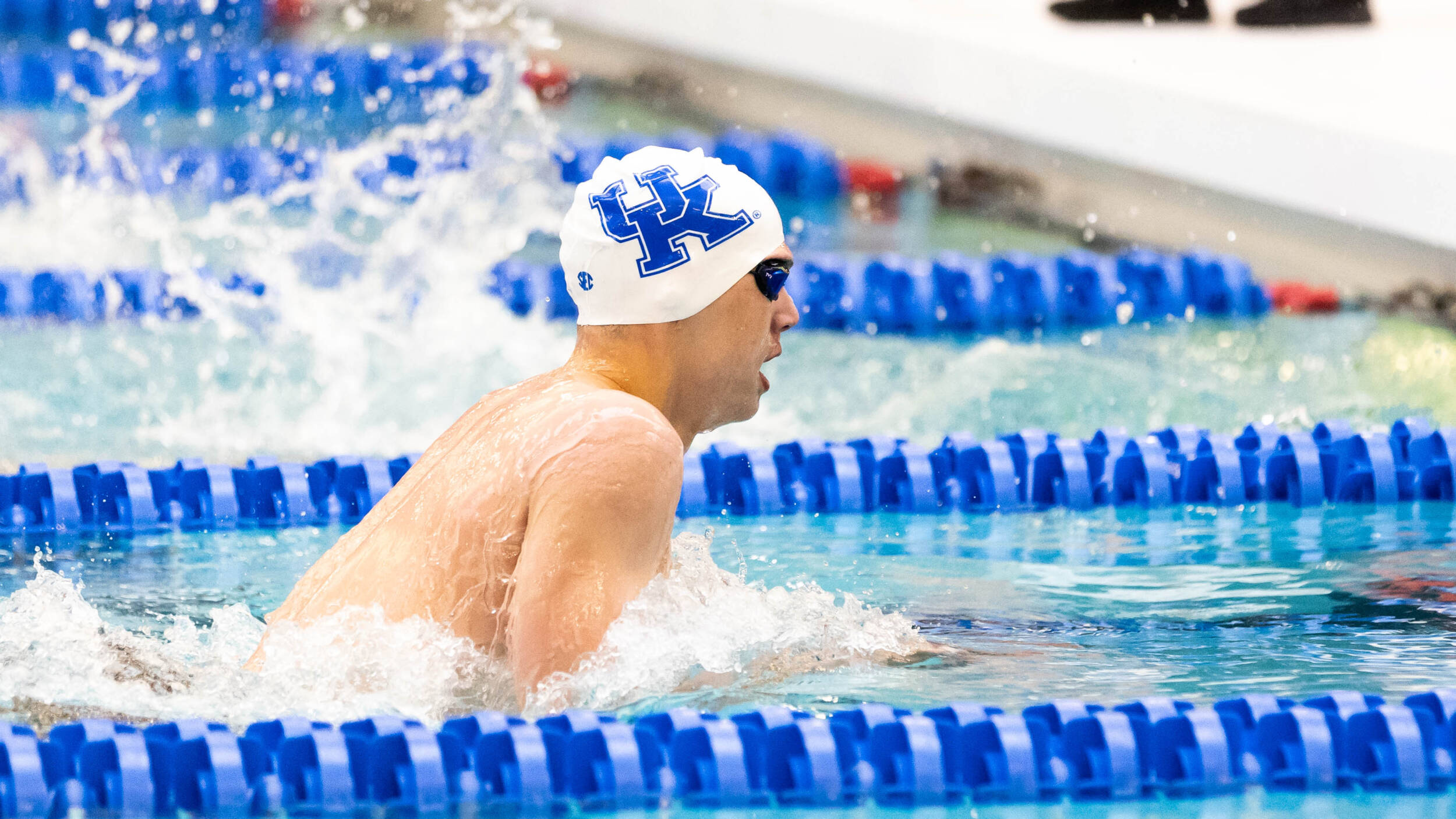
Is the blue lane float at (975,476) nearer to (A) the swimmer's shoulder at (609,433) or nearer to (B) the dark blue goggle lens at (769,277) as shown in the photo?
(B) the dark blue goggle lens at (769,277)

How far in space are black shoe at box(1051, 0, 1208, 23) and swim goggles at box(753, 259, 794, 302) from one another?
4.59m

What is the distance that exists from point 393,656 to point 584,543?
355 mm

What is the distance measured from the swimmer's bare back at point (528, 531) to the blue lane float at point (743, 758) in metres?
0.16

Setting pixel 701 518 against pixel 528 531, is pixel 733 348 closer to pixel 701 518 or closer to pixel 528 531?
pixel 528 531

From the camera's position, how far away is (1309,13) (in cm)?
658

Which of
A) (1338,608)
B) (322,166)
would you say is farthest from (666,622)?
(322,166)

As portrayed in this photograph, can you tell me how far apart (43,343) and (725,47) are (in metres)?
3.19

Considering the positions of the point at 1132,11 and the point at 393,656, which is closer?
the point at 393,656

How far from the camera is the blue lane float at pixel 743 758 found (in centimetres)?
A: 207

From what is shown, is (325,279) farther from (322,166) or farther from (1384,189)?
(1384,189)

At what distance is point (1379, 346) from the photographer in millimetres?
5195

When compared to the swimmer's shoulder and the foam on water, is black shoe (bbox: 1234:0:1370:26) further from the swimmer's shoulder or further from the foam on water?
the swimmer's shoulder

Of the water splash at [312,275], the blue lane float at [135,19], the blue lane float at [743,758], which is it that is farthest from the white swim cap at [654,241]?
the blue lane float at [135,19]

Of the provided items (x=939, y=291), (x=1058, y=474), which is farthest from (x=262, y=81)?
(x=1058, y=474)
